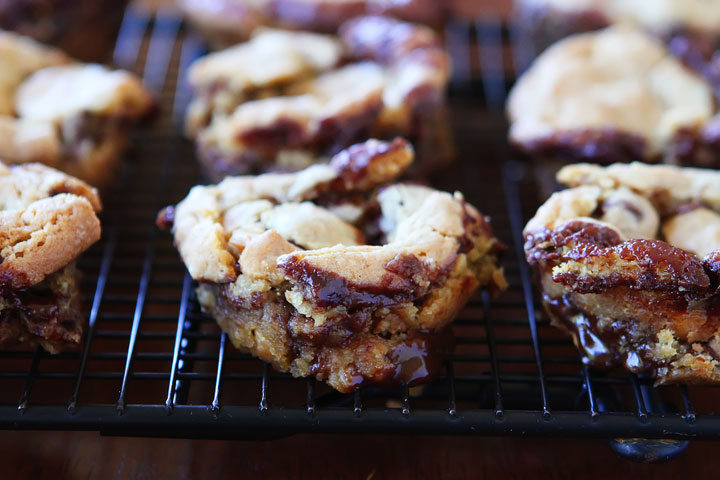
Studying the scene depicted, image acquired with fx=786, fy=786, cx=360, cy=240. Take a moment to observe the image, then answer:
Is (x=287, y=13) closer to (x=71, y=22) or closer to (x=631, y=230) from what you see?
(x=71, y=22)

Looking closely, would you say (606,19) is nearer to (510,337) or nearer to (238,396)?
(510,337)

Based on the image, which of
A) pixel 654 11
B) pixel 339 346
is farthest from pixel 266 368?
pixel 654 11

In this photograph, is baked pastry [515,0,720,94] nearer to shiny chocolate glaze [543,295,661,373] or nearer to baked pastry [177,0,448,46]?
baked pastry [177,0,448,46]

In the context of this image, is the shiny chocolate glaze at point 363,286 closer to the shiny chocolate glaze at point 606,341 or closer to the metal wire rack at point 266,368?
the metal wire rack at point 266,368

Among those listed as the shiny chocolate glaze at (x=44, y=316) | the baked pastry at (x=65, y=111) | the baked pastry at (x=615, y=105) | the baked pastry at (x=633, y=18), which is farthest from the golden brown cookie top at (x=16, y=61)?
the baked pastry at (x=633, y=18)

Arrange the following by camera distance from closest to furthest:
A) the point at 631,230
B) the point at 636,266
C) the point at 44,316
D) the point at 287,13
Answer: the point at 636,266
the point at 44,316
the point at 631,230
the point at 287,13
